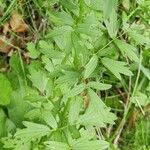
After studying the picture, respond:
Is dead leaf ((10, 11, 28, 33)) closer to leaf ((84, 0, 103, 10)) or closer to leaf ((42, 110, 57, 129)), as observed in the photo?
leaf ((42, 110, 57, 129))

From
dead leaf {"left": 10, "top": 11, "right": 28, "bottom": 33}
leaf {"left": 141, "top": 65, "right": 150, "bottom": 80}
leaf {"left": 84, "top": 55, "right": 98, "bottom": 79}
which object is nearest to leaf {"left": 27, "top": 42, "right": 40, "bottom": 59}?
dead leaf {"left": 10, "top": 11, "right": 28, "bottom": 33}

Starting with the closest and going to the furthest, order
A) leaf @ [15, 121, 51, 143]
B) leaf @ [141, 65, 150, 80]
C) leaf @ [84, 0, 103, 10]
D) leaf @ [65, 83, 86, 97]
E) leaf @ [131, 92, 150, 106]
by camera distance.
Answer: leaf @ [84, 0, 103, 10] → leaf @ [65, 83, 86, 97] → leaf @ [15, 121, 51, 143] → leaf @ [141, 65, 150, 80] → leaf @ [131, 92, 150, 106]

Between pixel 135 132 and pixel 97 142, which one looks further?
pixel 135 132

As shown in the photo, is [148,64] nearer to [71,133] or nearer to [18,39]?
[18,39]

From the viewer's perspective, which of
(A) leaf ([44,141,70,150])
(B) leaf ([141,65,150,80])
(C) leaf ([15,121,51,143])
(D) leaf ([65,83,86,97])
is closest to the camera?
(D) leaf ([65,83,86,97])

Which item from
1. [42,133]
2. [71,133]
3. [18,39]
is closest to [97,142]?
[71,133]

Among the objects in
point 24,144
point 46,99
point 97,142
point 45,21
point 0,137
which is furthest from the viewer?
point 45,21

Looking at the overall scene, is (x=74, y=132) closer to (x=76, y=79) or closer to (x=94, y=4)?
(x=76, y=79)
